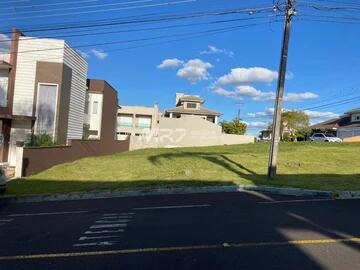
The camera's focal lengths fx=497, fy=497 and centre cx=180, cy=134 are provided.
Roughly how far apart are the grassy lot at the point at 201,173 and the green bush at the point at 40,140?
2462 mm

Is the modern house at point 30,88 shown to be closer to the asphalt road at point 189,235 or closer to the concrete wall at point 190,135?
the asphalt road at point 189,235

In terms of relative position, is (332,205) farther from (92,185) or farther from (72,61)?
(72,61)

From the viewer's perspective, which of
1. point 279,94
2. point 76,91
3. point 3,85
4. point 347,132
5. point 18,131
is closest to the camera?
point 279,94

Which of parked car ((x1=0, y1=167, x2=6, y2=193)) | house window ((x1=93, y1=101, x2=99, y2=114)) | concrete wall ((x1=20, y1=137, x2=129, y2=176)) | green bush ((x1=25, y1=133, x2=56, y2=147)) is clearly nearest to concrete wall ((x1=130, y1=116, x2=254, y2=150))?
house window ((x1=93, y1=101, x2=99, y2=114))

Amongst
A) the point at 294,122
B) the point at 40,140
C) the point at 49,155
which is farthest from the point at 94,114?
the point at 294,122

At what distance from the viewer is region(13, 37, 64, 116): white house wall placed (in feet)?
91.1

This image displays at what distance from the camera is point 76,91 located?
32.1 metres

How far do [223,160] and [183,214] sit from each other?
42.7 ft

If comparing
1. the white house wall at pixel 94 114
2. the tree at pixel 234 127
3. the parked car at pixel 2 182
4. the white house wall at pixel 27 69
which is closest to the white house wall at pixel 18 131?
the white house wall at pixel 27 69

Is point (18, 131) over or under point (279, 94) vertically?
under

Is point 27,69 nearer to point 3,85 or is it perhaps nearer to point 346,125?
point 3,85

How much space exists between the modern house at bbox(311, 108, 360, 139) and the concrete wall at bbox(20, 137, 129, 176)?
132 feet

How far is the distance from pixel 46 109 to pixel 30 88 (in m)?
1.46

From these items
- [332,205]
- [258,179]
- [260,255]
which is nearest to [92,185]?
[258,179]
